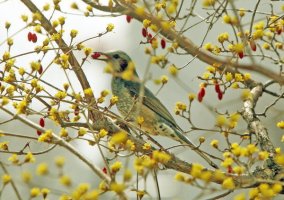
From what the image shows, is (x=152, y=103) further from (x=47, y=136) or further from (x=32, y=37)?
(x=47, y=136)

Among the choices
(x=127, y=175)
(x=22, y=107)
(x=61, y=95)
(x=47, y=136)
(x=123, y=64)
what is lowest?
(x=127, y=175)

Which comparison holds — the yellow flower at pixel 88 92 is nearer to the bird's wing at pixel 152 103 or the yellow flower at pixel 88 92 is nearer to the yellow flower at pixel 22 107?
the yellow flower at pixel 22 107

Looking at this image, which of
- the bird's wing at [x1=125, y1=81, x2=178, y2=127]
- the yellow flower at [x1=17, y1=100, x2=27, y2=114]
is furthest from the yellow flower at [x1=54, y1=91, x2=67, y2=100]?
the bird's wing at [x1=125, y1=81, x2=178, y2=127]

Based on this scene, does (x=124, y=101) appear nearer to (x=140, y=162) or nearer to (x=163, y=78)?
(x=163, y=78)

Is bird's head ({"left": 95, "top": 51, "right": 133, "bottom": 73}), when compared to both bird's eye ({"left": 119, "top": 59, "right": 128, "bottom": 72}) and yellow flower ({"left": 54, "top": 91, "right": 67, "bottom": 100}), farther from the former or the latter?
yellow flower ({"left": 54, "top": 91, "right": 67, "bottom": 100})

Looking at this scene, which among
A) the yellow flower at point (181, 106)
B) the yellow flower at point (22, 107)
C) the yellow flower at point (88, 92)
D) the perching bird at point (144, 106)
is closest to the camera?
the yellow flower at point (22, 107)

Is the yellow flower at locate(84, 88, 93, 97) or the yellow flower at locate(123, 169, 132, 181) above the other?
the yellow flower at locate(84, 88, 93, 97)

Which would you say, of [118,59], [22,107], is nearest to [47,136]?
[22,107]

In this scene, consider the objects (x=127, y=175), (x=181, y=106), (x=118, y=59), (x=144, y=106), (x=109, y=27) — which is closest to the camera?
(x=127, y=175)

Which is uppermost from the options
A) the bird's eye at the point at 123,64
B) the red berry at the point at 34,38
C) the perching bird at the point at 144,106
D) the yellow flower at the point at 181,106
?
the bird's eye at the point at 123,64

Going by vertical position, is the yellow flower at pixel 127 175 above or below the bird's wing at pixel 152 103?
below

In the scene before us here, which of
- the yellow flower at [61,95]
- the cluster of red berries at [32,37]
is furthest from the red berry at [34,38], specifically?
the yellow flower at [61,95]

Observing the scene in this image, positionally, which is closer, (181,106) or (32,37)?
(181,106)

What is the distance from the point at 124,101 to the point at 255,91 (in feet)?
5.09
